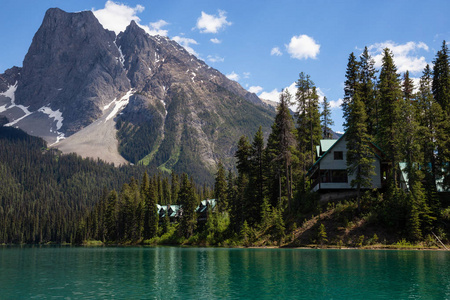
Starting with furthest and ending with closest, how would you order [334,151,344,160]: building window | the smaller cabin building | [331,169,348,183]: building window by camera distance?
[334,151,344,160]: building window → [331,169,348,183]: building window → the smaller cabin building

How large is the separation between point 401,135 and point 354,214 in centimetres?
1205

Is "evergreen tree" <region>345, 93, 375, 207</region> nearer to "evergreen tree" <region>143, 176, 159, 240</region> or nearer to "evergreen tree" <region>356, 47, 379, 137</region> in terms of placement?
"evergreen tree" <region>356, 47, 379, 137</region>

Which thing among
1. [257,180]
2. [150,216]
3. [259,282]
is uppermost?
[257,180]

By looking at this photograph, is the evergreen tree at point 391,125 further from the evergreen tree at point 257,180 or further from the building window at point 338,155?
the evergreen tree at point 257,180

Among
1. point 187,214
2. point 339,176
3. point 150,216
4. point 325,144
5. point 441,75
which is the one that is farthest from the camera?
point 150,216

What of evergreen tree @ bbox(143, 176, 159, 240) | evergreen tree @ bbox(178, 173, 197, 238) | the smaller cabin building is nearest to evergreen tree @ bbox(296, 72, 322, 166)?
the smaller cabin building

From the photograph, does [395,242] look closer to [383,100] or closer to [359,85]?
[383,100]

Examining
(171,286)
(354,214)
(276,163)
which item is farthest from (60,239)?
(171,286)

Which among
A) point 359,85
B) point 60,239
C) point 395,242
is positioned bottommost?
point 60,239

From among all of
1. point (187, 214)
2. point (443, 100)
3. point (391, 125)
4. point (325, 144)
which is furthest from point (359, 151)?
point (187, 214)

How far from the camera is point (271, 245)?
190ft

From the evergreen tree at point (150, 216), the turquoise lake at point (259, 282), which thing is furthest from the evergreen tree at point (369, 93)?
the evergreen tree at point (150, 216)

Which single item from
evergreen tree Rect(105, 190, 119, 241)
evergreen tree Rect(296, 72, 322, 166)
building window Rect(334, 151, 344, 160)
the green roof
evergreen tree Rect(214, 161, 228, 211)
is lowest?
evergreen tree Rect(105, 190, 119, 241)

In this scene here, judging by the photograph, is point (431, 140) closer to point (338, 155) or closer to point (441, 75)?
point (338, 155)
